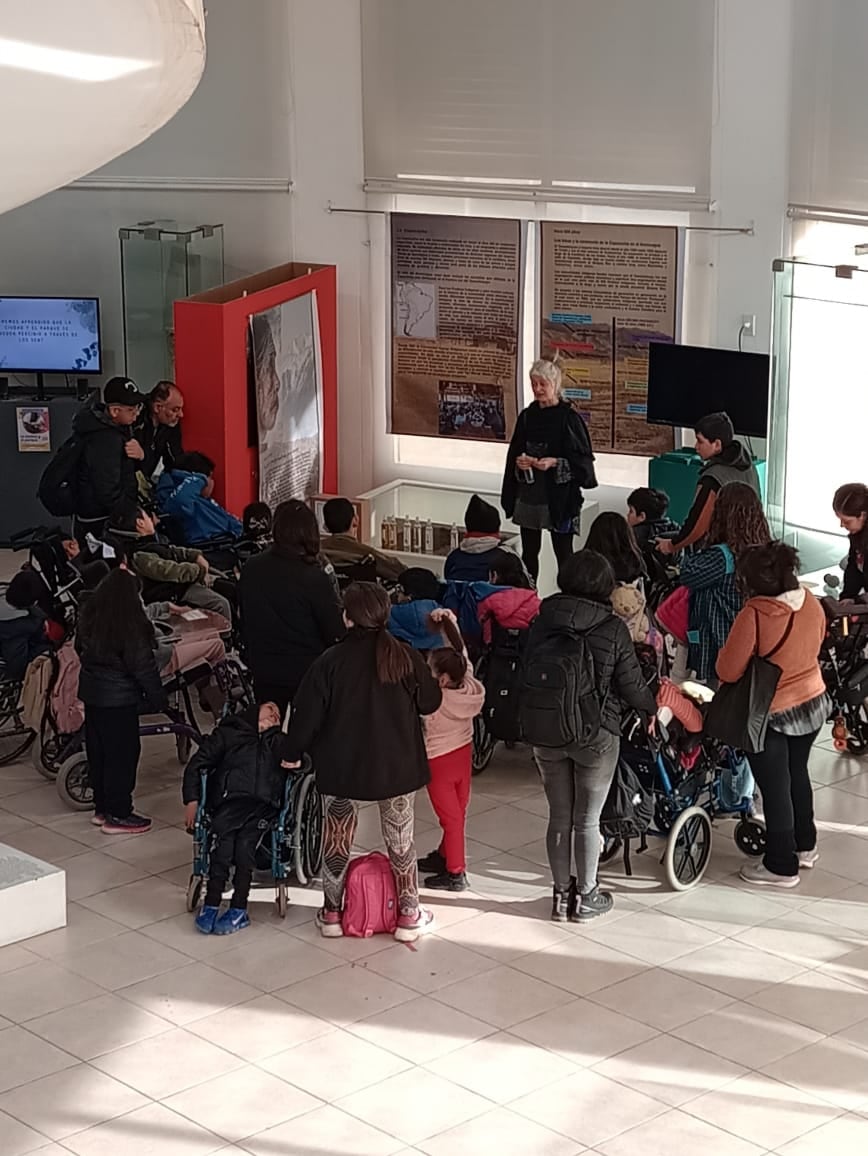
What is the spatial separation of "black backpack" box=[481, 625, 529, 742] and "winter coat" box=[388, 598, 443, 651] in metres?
0.52

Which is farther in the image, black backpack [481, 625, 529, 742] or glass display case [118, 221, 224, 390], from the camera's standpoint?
glass display case [118, 221, 224, 390]

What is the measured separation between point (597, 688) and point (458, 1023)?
132 cm

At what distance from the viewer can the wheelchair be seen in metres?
6.43

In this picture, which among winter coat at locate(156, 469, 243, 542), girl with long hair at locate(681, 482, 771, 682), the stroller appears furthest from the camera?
winter coat at locate(156, 469, 243, 542)

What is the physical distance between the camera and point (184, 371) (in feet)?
38.5

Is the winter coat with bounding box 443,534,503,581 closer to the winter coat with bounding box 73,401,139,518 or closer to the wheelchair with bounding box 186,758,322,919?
the wheelchair with bounding box 186,758,322,919

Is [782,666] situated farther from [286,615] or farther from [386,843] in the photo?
[286,615]

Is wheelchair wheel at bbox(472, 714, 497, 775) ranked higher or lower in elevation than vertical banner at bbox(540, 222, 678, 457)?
lower

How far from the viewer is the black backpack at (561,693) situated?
19.7 ft

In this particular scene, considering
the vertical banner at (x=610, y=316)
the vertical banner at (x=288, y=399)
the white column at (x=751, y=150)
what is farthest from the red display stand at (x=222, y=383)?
the white column at (x=751, y=150)

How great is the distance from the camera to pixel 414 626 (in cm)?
718

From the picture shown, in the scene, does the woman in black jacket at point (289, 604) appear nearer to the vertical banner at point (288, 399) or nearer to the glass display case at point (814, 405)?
the glass display case at point (814, 405)

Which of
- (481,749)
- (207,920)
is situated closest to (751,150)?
(481,749)

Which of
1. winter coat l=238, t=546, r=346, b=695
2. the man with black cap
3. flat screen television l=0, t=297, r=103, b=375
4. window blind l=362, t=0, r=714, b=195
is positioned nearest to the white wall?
flat screen television l=0, t=297, r=103, b=375
